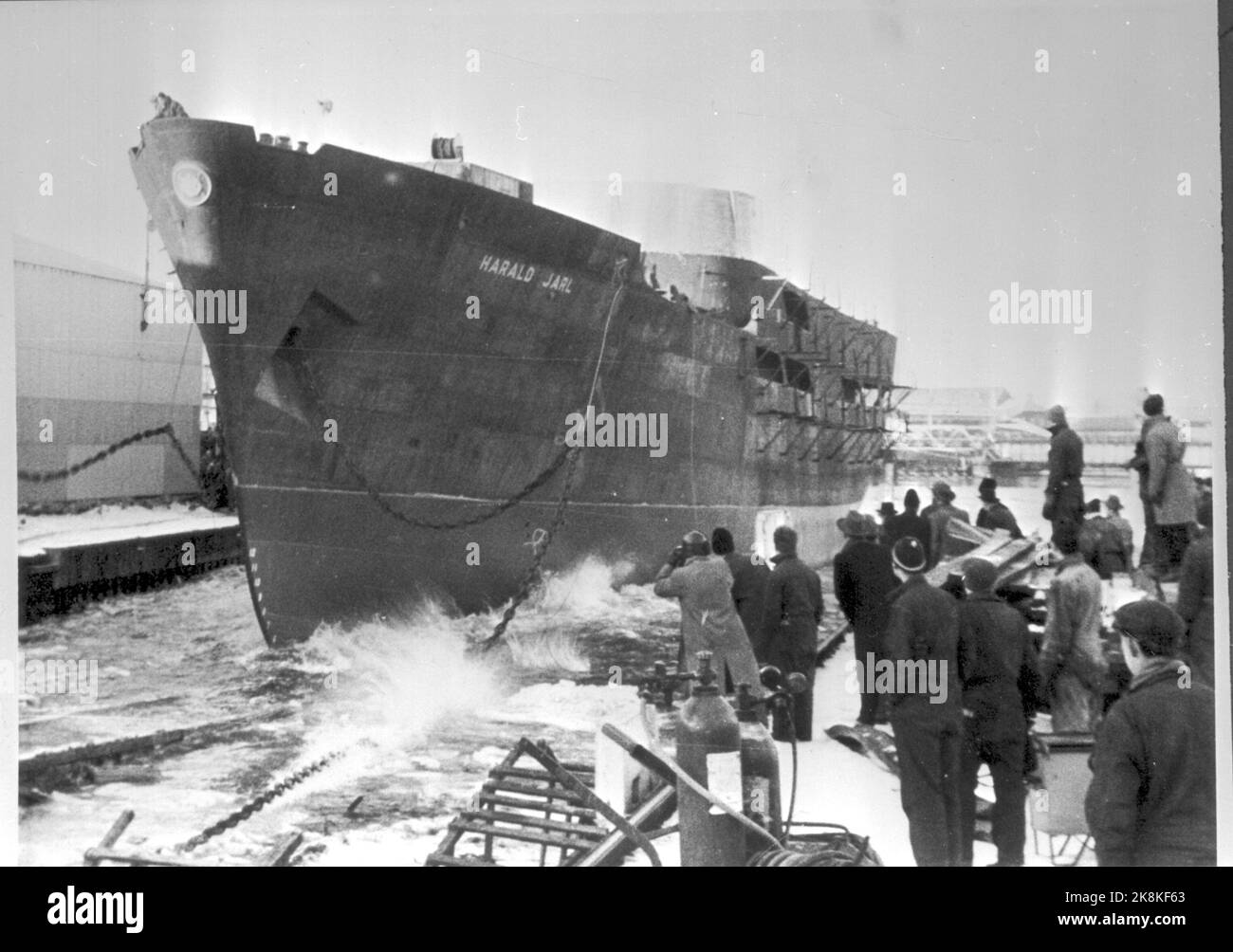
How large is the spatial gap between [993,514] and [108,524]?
3415mm

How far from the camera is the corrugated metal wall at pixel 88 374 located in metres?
3.79

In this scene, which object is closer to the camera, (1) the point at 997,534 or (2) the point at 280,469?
(1) the point at 997,534

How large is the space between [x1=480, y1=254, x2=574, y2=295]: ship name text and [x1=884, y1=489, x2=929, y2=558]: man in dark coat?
5.07ft

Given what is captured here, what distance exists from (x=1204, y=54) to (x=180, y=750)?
15.3 feet

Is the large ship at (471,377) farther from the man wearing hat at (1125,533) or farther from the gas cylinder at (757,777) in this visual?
the man wearing hat at (1125,533)

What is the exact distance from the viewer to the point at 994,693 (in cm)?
343

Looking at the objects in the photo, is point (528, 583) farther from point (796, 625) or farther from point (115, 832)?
point (115, 832)

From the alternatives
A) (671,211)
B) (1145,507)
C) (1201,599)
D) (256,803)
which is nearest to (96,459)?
(256,803)

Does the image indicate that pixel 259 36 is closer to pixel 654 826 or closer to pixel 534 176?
pixel 534 176

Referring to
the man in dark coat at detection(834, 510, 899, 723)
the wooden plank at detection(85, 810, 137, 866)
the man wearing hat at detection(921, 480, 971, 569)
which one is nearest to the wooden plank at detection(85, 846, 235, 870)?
the wooden plank at detection(85, 810, 137, 866)

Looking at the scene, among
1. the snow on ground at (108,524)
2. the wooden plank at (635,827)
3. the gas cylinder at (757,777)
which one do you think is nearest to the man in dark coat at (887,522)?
the gas cylinder at (757,777)

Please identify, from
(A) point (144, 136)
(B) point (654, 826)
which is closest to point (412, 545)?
(B) point (654, 826)

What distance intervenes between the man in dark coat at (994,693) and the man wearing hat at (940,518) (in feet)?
0.56
